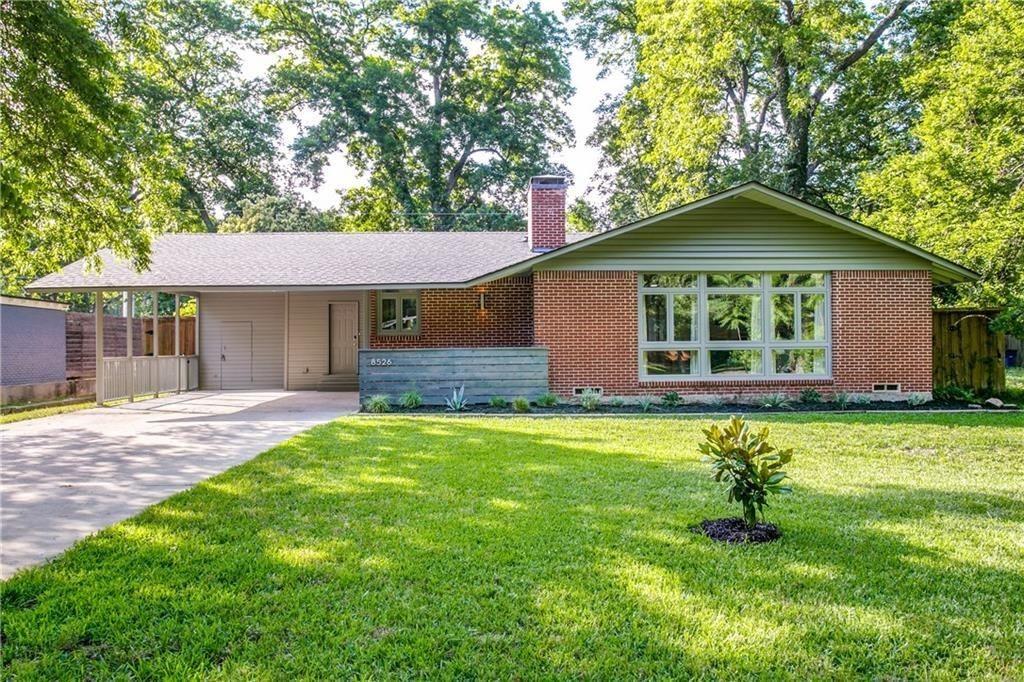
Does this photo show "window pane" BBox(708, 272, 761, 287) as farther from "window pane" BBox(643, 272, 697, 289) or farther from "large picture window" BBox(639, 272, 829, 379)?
"window pane" BBox(643, 272, 697, 289)

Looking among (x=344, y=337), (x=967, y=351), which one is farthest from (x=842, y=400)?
(x=344, y=337)

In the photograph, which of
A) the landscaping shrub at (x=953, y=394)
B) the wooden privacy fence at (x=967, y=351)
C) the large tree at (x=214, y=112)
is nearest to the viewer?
the landscaping shrub at (x=953, y=394)

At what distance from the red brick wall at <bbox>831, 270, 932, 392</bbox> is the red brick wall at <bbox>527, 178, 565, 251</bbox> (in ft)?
19.0

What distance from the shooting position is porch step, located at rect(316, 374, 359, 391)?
1559cm

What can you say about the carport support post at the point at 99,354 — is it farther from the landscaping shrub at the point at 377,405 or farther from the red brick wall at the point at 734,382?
the red brick wall at the point at 734,382

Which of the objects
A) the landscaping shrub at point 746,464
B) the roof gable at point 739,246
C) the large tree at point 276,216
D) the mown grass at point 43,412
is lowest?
the mown grass at point 43,412

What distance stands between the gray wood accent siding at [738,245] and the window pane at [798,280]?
7.4 inches

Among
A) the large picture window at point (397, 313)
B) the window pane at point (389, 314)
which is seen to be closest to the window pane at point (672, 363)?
the large picture window at point (397, 313)

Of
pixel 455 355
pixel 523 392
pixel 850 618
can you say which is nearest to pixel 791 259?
pixel 523 392

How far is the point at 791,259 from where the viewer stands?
11758mm

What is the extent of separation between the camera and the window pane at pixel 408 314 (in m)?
13.7

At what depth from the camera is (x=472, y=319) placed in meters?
13.6

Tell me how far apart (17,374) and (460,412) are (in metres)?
9.98

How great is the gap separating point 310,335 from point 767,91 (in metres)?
19.5
